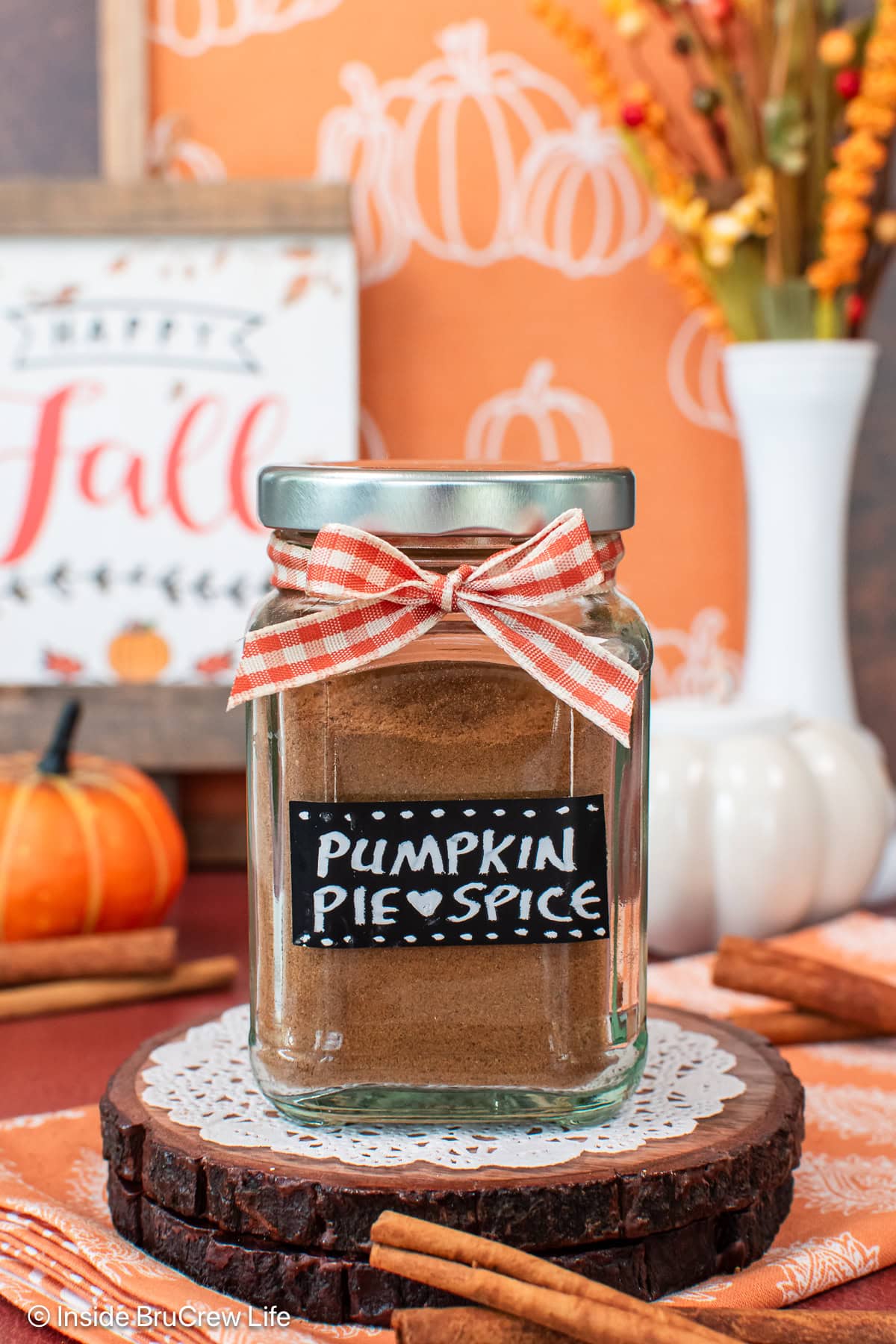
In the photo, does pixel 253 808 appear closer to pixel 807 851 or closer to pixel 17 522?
pixel 807 851

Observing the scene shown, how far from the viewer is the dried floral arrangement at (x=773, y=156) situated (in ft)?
3.40

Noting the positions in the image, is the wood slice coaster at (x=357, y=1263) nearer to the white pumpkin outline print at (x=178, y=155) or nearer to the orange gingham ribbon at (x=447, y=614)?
the orange gingham ribbon at (x=447, y=614)

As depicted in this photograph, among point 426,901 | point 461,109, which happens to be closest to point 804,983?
point 426,901

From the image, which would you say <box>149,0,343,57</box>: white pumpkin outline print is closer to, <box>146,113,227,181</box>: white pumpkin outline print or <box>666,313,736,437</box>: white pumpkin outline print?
<box>146,113,227,181</box>: white pumpkin outline print

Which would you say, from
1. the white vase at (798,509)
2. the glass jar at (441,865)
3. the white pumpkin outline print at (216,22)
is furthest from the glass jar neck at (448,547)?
the white pumpkin outline print at (216,22)

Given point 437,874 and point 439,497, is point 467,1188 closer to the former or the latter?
point 437,874

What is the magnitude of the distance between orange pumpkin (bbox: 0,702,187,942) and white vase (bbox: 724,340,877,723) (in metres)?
0.46

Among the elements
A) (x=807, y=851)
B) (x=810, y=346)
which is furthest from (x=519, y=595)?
(x=810, y=346)

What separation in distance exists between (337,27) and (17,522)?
19.1 inches

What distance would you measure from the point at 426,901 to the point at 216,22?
928mm

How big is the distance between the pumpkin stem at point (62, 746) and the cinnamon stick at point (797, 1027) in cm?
47

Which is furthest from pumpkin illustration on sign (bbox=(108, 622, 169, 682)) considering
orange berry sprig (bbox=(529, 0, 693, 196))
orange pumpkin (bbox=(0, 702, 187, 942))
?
orange berry sprig (bbox=(529, 0, 693, 196))

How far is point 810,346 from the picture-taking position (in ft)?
3.50

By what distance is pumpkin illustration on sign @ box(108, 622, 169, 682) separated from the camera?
1.18 m
